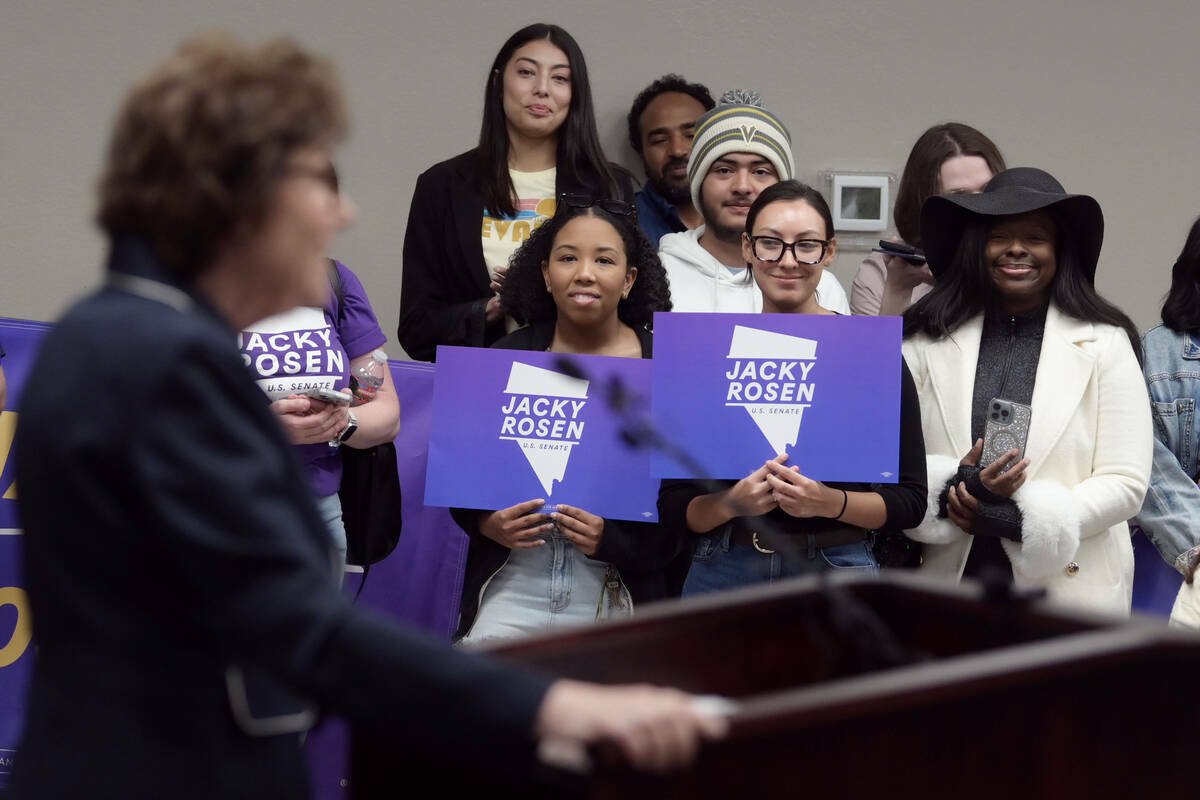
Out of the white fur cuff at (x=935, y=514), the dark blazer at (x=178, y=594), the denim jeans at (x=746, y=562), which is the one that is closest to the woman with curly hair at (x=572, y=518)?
the denim jeans at (x=746, y=562)

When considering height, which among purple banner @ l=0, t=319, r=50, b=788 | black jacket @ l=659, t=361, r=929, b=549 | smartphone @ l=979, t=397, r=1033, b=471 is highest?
smartphone @ l=979, t=397, r=1033, b=471

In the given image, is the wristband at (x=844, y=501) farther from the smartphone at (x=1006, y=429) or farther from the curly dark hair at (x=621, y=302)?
the curly dark hair at (x=621, y=302)

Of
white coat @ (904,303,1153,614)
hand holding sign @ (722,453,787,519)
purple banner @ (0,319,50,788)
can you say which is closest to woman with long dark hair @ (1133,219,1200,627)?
white coat @ (904,303,1153,614)

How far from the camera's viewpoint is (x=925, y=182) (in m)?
4.20

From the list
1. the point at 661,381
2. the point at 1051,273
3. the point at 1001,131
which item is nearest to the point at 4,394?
the point at 661,381

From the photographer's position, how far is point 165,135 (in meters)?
1.27

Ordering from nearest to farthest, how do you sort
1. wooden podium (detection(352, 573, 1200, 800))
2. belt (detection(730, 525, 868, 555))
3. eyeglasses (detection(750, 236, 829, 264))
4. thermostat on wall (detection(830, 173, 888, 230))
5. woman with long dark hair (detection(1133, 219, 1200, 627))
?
wooden podium (detection(352, 573, 1200, 800))
belt (detection(730, 525, 868, 555))
eyeglasses (detection(750, 236, 829, 264))
woman with long dark hair (detection(1133, 219, 1200, 627))
thermostat on wall (detection(830, 173, 888, 230))

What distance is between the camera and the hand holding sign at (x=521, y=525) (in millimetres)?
3156

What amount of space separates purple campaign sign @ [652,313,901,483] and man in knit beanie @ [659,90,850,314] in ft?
2.56

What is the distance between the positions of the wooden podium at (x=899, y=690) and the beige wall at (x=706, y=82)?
12.6 ft

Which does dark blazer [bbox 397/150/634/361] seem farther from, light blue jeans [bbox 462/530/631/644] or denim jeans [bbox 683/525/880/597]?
denim jeans [bbox 683/525/880/597]

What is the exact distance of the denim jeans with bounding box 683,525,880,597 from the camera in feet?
9.86

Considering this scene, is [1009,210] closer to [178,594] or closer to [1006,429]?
[1006,429]

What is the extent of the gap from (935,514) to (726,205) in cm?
118
